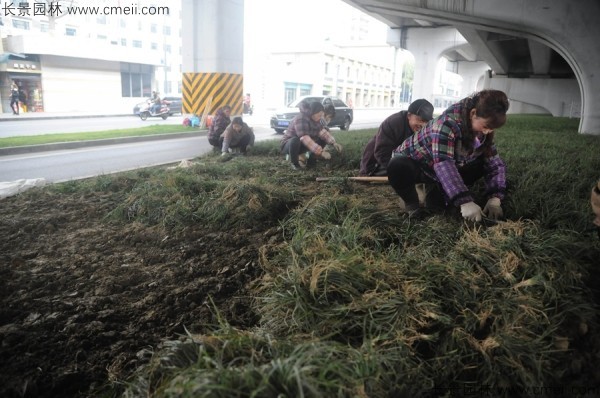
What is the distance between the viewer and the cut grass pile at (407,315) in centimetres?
143

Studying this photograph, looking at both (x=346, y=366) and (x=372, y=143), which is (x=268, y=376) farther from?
(x=372, y=143)

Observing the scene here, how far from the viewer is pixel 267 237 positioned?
10.8ft

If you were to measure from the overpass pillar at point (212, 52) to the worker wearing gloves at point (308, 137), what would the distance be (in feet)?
29.8

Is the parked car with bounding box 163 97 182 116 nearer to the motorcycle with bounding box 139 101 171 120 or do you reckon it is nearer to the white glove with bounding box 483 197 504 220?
the motorcycle with bounding box 139 101 171 120

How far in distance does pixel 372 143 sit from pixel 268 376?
3967mm

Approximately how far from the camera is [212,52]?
14.6m

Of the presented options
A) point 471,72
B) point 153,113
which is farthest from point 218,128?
point 471,72

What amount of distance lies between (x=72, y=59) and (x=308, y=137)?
31779mm

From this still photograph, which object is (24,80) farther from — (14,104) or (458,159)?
(458,159)

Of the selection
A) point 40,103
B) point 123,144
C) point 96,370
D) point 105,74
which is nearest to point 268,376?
point 96,370

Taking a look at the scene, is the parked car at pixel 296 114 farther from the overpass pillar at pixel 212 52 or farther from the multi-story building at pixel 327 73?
the multi-story building at pixel 327 73

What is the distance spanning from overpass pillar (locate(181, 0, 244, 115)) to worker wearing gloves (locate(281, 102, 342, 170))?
908 centimetres

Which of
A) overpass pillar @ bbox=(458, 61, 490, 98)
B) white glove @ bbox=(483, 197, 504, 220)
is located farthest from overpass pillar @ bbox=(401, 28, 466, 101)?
white glove @ bbox=(483, 197, 504, 220)

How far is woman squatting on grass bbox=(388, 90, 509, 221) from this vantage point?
2.84m
